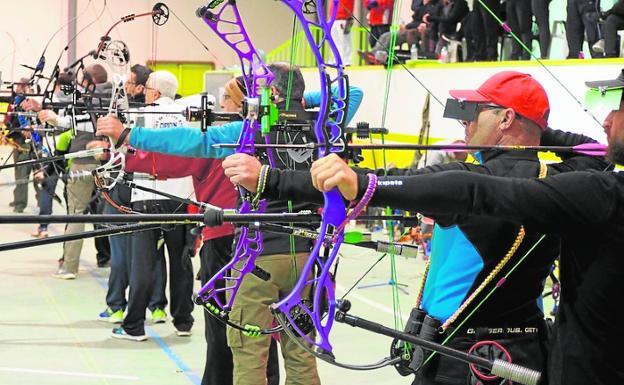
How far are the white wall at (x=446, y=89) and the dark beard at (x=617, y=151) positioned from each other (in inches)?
151

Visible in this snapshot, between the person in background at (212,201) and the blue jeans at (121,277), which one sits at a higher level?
the person in background at (212,201)

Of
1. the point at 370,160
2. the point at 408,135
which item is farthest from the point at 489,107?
the point at 408,135

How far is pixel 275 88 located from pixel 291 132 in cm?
28

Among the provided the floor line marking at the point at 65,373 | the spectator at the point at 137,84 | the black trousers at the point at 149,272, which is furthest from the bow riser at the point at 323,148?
the spectator at the point at 137,84

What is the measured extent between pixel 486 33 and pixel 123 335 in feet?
15.5

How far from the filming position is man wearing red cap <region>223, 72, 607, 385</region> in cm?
213

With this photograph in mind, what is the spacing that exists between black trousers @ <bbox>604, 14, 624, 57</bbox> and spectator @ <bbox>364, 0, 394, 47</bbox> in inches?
161

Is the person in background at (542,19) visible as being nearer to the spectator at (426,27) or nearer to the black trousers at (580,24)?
the black trousers at (580,24)

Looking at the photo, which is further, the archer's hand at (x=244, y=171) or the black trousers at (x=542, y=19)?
the black trousers at (x=542, y=19)

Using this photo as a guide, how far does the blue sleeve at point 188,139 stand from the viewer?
3172 millimetres

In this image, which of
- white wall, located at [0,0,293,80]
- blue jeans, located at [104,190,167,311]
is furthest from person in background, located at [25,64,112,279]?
white wall, located at [0,0,293,80]

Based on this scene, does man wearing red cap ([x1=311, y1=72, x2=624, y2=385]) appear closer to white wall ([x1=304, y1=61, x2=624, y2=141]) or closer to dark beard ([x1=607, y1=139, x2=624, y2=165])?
dark beard ([x1=607, y1=139, x2=624, y2=165])

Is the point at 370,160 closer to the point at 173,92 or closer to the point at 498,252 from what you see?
the point at 173,92

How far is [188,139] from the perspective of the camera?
3168 millimetres
